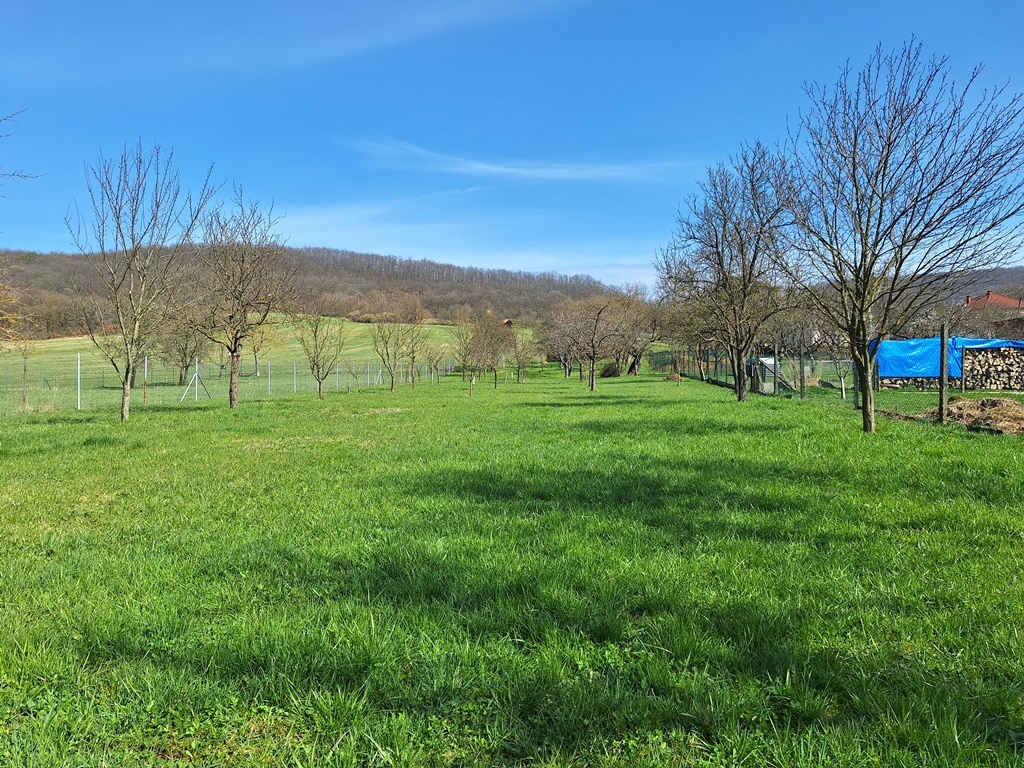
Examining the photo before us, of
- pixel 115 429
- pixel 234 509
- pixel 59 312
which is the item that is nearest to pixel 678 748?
pixel 234 509

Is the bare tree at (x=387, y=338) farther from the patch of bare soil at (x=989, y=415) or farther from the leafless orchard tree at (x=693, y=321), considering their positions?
the patch of bare soil at (x=989, y=415)

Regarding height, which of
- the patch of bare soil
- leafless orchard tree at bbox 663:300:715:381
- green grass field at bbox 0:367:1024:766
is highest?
leafless orchard tree at bbox 663:300:715:381

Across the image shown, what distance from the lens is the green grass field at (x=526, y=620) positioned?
84.2 inches

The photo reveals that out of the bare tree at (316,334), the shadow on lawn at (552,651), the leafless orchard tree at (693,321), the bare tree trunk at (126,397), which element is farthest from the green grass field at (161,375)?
the shadow on lawn at (552,651)

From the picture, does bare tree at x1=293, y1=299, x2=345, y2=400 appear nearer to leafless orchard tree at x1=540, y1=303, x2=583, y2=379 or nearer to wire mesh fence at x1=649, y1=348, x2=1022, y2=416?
leafless orchard tree at x1=540, y1=303, x2=583, y2=379

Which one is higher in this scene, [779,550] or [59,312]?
[59,312]

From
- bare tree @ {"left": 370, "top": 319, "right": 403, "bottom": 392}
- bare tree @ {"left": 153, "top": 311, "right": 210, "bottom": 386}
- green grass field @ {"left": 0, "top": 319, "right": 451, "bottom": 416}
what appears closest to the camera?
green grass field @ {"left": 0, "top": 319, "right": 451, "bottom": 416}

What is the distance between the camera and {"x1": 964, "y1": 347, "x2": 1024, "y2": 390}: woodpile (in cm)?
2470

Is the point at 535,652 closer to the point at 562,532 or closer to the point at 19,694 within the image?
the point at 562,532

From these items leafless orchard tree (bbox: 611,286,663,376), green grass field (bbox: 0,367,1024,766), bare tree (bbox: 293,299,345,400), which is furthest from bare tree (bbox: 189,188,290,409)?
leafless orchard tree (bbox: 611,286,663,376)

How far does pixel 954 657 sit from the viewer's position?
2586mm

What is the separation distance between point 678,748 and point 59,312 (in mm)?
52239

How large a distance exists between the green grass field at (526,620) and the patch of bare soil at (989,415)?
15.4 ft

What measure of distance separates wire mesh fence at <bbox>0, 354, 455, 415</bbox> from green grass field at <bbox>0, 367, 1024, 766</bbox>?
26.0 meters
